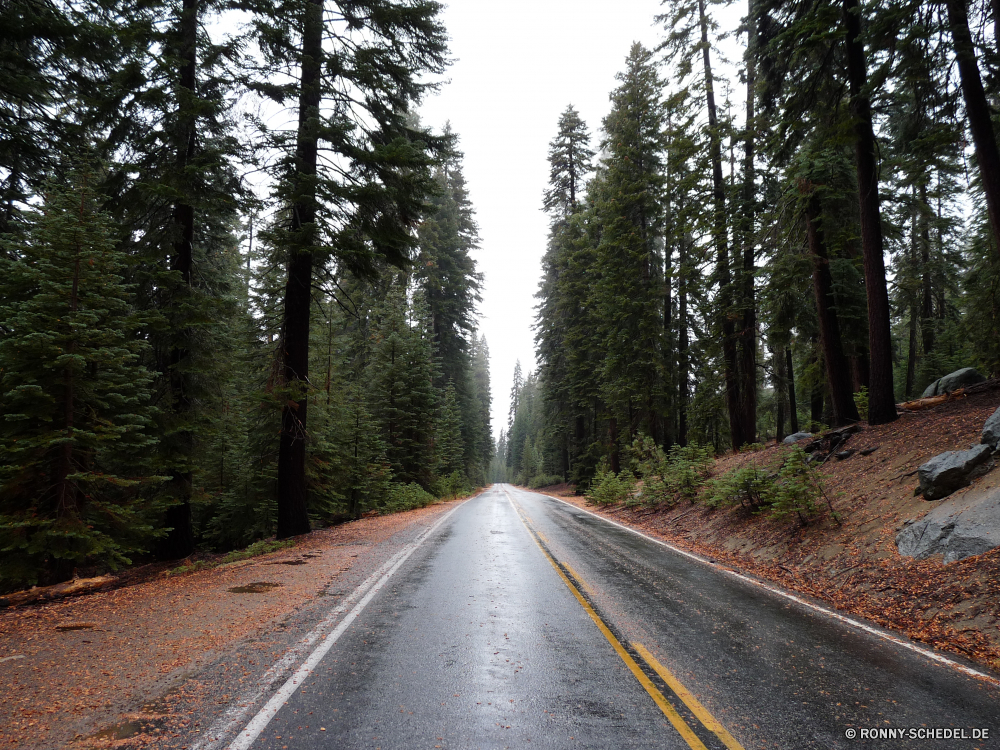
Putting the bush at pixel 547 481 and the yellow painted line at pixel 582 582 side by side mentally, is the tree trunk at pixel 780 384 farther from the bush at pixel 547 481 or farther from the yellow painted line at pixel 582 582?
the bush at pixel 547 481

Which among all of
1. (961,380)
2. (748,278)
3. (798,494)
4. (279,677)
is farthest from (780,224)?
(279,677)

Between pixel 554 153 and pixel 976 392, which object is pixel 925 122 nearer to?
pixel 976 392

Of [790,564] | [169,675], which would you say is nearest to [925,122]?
[790,564]

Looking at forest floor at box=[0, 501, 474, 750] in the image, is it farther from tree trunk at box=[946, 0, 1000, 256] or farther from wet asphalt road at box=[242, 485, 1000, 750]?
tree trunk at box=[946, 0, 1000, 256]

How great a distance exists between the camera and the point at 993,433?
24.1 ft

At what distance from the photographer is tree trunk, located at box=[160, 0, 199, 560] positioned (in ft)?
33.4

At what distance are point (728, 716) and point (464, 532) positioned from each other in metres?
9.57

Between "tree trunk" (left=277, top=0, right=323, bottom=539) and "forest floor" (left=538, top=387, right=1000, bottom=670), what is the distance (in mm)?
9129

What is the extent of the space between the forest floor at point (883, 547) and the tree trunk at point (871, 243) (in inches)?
30.9

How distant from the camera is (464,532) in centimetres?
1237

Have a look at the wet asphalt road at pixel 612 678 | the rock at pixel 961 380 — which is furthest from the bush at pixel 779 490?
the rock at pixel 961 380

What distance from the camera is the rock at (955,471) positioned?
702cm

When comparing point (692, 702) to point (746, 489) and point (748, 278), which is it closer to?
point (746, 489)

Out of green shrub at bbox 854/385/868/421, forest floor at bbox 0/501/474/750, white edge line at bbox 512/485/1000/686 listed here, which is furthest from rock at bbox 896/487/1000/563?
forest floor at bbox 0/501/474/750
